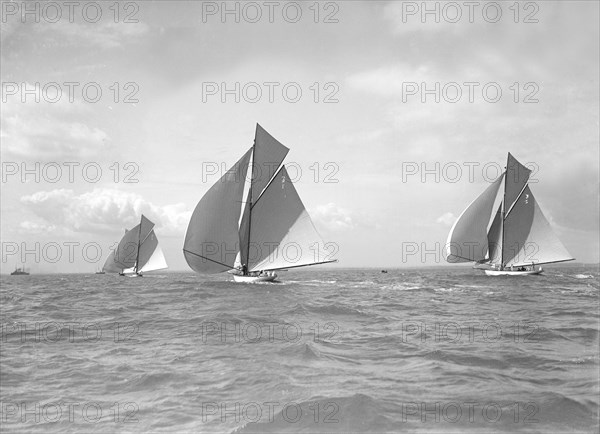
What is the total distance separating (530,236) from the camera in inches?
2141

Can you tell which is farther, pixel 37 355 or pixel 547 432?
pixel 37 355

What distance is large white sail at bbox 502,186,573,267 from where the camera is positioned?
53531 mm

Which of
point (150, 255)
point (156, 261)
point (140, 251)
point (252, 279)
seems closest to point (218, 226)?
point (252, 279)

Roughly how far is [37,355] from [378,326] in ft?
32.6

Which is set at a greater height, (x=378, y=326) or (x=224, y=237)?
(x=224, y=237)

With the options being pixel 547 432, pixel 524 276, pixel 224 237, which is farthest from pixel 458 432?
pixel 524 276

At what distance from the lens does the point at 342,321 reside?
17484mm

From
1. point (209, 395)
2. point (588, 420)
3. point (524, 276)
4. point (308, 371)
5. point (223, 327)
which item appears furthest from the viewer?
point (524, 276)

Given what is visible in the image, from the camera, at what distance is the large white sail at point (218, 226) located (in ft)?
119

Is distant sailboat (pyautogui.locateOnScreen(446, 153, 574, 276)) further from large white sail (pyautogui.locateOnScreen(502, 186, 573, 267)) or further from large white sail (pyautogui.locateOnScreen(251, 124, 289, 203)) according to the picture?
large white sail (pyautogui.locateOnScreen(251, 124, 289, 203))

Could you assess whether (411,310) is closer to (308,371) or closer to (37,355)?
(308,371)

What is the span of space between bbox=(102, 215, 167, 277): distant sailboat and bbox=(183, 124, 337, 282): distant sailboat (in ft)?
124

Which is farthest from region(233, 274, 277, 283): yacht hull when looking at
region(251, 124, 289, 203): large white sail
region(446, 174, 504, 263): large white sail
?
region(446, 174, 504, 263): large white sail

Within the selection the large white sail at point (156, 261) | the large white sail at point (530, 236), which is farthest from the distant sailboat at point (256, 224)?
the large white sail at point (156, 261)
